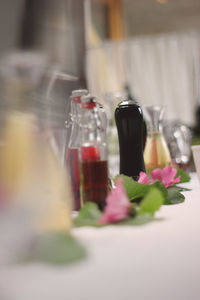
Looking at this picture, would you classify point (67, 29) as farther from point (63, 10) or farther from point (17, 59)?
point (17, 59)

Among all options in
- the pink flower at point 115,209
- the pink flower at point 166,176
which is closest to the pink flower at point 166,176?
the pink flower at point 166,176

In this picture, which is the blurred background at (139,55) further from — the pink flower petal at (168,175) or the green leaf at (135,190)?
the green leaf at (135,190)

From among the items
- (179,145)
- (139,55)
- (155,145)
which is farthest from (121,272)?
(139,55)

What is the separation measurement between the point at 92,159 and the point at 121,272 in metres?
0.22

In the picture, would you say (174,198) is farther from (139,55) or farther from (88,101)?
(139,55)

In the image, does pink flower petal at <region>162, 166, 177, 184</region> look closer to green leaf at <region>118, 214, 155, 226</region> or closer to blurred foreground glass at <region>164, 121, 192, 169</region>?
green leaf at <region>118, 214, 155, 226</region>

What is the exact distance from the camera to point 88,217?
394mm

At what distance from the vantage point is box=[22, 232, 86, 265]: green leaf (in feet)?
0.86

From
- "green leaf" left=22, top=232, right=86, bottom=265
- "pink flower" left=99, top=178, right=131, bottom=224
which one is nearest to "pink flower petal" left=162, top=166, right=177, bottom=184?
"pink flower" left=99, top=178, right=131, bottom=224

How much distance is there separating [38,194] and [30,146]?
0.04 metres

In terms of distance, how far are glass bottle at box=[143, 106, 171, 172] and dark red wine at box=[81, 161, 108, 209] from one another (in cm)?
36

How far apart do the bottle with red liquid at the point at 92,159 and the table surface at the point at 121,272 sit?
12cm

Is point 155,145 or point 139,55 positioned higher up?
point 139,55

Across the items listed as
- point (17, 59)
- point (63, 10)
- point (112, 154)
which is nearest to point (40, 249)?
point (17, 59)
